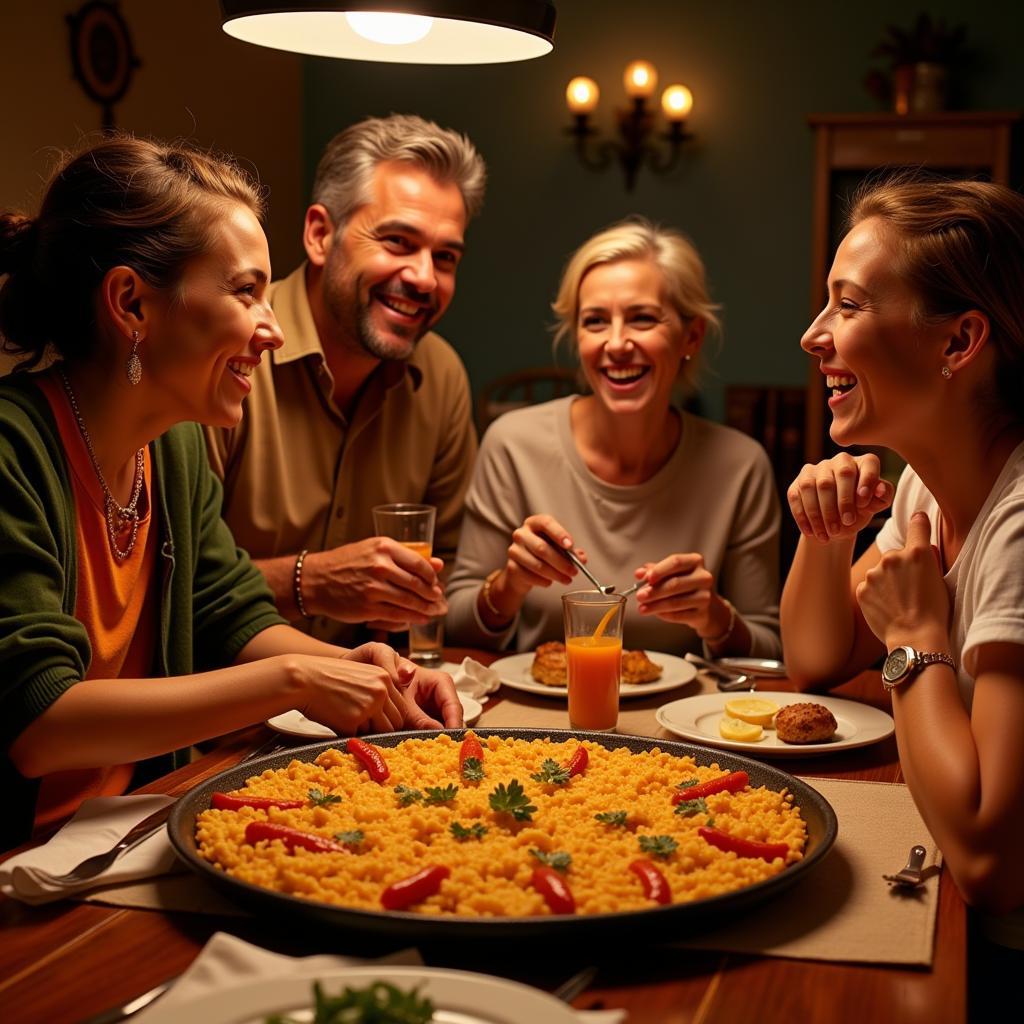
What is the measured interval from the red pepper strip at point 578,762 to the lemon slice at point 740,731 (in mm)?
324

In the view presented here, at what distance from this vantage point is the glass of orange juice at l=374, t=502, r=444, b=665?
7.22 ft

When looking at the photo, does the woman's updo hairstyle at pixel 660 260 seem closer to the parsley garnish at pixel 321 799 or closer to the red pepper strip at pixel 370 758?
the red pepper strip at pixel 370 758

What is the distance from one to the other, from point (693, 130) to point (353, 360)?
338 cm

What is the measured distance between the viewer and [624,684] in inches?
83.4

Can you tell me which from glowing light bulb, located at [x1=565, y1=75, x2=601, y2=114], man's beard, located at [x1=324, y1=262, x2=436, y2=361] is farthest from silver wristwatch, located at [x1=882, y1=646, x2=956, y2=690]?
glowing light bulb, located at [x1=565, y1=75, x2=601, y2=114]

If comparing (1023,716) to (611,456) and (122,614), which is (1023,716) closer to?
(122,614)

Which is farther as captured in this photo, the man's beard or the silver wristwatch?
the man's beard

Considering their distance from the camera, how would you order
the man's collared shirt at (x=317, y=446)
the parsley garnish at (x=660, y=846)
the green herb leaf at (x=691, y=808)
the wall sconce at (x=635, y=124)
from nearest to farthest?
the parsley garnish at (x=660, y=846)
the green herb leaf at (x=691, y=808)
the man's collared shirt at (x=317, y=446)
the wall sconce at (x=635, y=124)

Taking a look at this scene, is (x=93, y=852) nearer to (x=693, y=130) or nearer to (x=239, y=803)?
(x=239, y=803)

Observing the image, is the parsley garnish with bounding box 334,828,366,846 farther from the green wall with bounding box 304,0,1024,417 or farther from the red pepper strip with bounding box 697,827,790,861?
the green wall with bounding box 304,0,1024,417

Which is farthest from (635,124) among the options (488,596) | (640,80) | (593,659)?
(593,659)

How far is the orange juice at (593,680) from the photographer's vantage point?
1.85m

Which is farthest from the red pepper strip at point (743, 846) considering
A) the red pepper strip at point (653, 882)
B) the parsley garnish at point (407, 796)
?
the parsley garnish at point (407, 796)

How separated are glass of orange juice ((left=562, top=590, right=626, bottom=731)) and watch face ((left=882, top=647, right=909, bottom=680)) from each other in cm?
46
